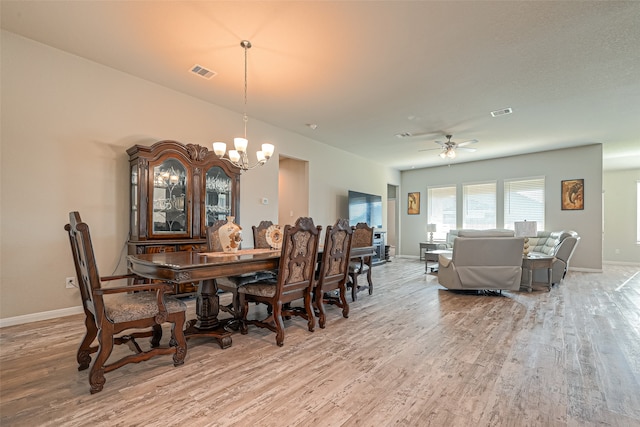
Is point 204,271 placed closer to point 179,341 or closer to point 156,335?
point 179,341

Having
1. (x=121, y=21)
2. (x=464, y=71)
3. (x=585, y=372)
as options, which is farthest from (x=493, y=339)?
(x=121, y=21)

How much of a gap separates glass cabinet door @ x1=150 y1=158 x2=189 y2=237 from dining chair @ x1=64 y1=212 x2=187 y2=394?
4.95ft

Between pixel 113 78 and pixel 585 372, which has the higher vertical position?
pixel 113 78

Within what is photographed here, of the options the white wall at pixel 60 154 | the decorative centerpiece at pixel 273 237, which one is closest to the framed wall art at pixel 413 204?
the decorative centerpiece at pixel 273 237

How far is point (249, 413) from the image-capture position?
1651 millimetres

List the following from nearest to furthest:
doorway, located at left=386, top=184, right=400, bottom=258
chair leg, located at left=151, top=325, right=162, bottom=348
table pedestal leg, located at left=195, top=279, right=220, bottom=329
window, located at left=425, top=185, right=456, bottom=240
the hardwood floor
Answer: the hardwood floor → chair leg, located at left=151, top=325, right=162, bottom=348 → table pedestal leg, located at left=195, top=279, right=220, bottom=329 → window, located at left=425, top=185, right=456, bottom=240 → doorway, located at left=386, top=184, right=400, bottom=258

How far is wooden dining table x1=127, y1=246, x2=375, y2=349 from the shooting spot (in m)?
2.07

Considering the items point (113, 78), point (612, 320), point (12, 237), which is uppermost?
A: point (113, 78)

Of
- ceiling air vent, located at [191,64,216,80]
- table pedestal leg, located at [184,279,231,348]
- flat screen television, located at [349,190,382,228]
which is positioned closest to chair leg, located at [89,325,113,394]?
table pedestal leg, located at [184,279,231,348]

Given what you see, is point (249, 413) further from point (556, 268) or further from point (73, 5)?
point (556, 268)

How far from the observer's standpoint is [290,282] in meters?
2.70

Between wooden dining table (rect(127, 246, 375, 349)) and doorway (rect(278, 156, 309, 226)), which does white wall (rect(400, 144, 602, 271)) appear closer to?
doorway (rect(278, 156, 309, 226))

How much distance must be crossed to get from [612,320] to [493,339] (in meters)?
1.72

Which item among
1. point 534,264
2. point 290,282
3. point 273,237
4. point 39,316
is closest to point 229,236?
point 273,237
